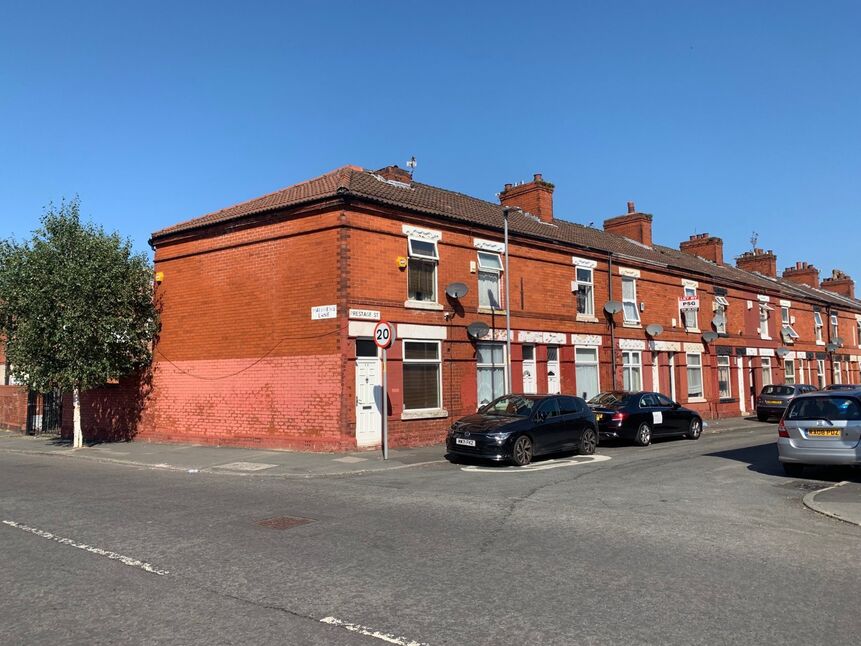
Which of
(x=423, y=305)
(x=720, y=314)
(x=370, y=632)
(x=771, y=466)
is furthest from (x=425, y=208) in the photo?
(x=720, y=314)

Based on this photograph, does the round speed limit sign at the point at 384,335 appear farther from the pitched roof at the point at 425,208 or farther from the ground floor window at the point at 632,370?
the ground floor window at the point at 632,370

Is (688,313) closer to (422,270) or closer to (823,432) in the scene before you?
(422,270)

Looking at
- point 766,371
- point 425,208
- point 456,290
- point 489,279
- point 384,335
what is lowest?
point 766,371

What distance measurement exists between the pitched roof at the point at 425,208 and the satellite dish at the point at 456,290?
211 cm

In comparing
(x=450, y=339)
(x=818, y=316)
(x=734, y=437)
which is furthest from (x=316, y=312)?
(x=818, y=316)

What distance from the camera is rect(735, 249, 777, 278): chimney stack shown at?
42.1 meters

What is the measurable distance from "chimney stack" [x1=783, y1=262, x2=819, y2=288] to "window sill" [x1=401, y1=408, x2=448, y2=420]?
3948 centimetres

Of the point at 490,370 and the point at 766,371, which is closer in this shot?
the point at 490,370

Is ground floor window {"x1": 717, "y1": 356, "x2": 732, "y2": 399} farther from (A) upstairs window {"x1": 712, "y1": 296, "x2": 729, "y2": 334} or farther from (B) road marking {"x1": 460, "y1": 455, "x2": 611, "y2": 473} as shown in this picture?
(B) road marking {"x1": 460, "y1": 455, "x2": 611, "y2": 473}

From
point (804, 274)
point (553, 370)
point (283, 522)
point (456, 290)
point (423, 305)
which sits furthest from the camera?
point (804, 274)

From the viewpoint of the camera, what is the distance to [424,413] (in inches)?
682

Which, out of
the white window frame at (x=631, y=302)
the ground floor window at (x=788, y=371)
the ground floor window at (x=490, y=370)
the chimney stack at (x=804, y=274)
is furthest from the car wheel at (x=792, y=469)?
the chimney stack at (x=804, y=274)

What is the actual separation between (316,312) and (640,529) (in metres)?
10.6

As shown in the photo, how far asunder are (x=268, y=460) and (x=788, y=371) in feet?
107
